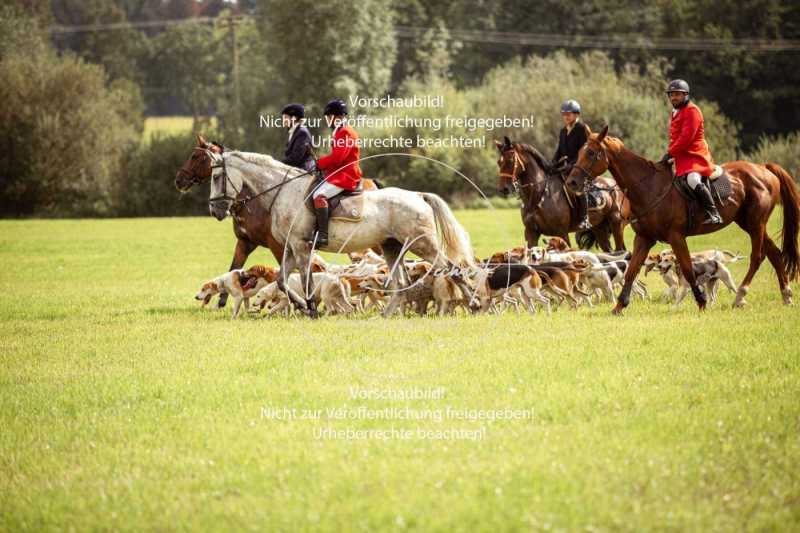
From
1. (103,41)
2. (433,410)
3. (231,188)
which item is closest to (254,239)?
(231,188)

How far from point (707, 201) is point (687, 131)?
91 cm

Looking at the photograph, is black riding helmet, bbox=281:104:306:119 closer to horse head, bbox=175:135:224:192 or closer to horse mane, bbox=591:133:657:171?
horse head, bbox=175:135:224:192

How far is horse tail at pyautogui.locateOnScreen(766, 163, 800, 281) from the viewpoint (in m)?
14.0

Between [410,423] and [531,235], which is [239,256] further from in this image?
[410,423]

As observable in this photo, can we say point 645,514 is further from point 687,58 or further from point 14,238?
point 687,58

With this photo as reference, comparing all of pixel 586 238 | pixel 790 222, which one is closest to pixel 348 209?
pixel 586 238

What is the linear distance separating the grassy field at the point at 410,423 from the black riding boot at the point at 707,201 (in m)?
1.18

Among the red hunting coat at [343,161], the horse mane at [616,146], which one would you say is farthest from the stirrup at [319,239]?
the horse mane at [616,146]

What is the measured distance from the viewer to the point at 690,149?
13.0 m

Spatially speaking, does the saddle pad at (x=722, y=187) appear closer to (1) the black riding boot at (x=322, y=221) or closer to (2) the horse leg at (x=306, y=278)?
(1) the black riding boot at (x=322, y=221)

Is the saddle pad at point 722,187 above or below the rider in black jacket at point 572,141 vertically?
below

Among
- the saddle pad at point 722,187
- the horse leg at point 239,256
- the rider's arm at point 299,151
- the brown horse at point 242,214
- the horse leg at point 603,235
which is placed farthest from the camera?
the horse leg at point 603,235

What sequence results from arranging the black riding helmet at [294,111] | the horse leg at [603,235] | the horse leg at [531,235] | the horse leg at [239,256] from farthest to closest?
the horse leg at [603,235]
the horse leg at [531,235]
the horse leg at [239,256]
the black riding helmet at [294,111]

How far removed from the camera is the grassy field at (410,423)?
6125 mm
